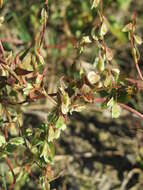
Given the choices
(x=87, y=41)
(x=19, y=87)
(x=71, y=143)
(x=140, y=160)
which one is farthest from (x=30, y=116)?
(x=87, y=41)

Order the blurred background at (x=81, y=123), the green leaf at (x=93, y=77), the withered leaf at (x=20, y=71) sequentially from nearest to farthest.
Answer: the green leaf at (x=93, y=77) < the withered leaf at (x=20, y=71) < the blurred background at (x=81, y=123)

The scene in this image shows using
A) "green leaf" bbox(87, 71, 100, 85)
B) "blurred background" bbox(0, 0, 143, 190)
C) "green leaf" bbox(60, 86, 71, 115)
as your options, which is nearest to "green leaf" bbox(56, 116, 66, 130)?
"green leaf" bbox(60, 86, 71, 115)

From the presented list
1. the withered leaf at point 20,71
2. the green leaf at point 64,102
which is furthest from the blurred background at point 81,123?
the green leaf at point 64,102

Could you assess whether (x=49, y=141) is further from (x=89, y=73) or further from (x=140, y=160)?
(x=140, y=160)

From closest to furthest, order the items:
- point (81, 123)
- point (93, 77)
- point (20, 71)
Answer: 1. point (93, 77)
2. point (20, 71)
3. point (81, 123)

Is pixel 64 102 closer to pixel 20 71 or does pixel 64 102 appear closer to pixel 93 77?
pixel 93 77

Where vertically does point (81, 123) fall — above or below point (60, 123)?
below

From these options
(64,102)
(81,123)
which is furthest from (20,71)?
(81,123)

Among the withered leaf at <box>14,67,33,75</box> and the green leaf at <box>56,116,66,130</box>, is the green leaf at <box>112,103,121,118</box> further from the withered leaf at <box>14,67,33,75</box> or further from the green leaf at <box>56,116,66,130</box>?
the withered leaf at <box>14,67,33,75</box>

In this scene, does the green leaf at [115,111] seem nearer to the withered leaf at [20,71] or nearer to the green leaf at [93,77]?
the green leaf at [93,77]
